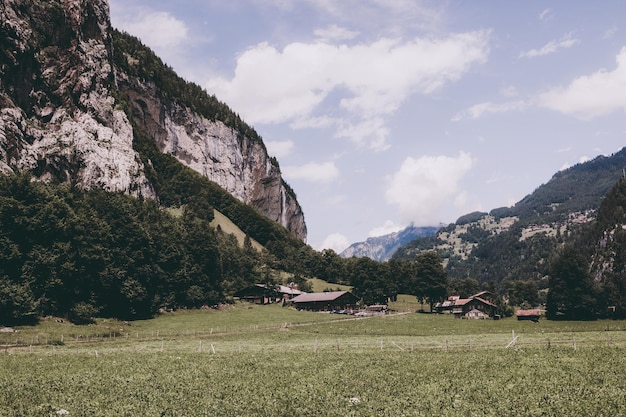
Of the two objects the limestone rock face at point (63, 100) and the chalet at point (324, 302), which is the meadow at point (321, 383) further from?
the limestone rock face at point (63, 100)

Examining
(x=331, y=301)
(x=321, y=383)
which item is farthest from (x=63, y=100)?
(x=321, y=383)

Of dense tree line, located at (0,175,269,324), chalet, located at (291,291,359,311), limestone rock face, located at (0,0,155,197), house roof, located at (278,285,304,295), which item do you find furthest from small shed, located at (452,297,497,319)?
limestone rock face, located at (0,0,155,197)

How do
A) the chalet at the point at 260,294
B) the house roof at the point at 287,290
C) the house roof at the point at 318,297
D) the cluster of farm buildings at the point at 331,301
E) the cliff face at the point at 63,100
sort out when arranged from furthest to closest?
the house roof at the point at 287,290
the chalet at the point at 260,294
the cliff face at the point at 63,100
the house roof at the point at 318,297
the cluster of farm buildings at the point at 331,301

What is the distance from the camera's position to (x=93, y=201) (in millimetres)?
117500

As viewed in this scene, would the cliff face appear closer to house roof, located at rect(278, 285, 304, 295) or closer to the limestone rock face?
the limestone rock face

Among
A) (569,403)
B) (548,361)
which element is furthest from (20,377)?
(548,361)

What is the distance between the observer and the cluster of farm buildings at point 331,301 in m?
127

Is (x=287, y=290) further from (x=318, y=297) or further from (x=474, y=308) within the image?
(x=474, y=308)

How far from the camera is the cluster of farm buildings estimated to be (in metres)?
127

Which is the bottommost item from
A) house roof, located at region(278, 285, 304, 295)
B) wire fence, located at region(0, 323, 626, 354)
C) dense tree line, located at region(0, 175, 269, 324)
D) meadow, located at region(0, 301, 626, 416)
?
wire fence, located at region(0, 323, 626, 354)

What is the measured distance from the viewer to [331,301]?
13775 cm

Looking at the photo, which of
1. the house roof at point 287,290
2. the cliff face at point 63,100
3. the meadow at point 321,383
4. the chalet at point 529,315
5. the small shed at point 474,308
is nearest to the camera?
the meadow at point 321,383

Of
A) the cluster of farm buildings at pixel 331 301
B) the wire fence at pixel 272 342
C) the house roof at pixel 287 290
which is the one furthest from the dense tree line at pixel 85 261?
the house roof at pixel 287 290

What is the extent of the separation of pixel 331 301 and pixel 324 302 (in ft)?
7.10
